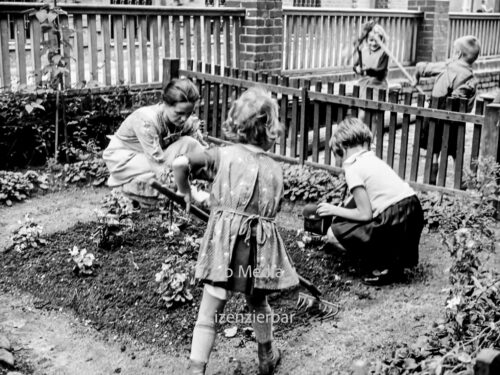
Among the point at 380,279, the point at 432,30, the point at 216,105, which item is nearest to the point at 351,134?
the point at 380,279

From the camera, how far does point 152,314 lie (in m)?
4.30

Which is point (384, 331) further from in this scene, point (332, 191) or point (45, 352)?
point (332, 191)

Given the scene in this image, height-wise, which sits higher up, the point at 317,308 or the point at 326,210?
the point at 326,210

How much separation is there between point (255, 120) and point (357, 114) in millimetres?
4070

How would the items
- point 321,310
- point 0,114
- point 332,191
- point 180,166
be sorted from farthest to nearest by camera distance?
1. point 0,114
2. point 332,191
3. point 321,310
4. point 180,166

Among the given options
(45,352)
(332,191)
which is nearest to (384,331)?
(45,352)

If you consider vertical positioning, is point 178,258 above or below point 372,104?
below

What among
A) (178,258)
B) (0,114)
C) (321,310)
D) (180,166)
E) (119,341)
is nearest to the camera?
(180,166)

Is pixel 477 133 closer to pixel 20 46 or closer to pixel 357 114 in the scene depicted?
pixel 357 114

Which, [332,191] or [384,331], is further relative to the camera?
[332,191]

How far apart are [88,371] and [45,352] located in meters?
0.35

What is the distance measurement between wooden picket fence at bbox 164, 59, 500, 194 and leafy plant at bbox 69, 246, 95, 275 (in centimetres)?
290

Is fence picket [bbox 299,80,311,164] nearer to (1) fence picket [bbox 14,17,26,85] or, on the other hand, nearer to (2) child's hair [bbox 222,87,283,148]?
(1) fence picket [bbox 14,17,26,85]

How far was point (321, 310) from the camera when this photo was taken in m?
4.40
